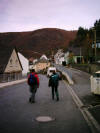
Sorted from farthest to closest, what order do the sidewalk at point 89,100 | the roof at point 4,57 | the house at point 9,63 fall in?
the roof at point 4,57 → the house at point 9,63 → the sidewalk at point 89,100

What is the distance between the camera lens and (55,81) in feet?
35.2

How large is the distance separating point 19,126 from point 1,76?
23.4 meters

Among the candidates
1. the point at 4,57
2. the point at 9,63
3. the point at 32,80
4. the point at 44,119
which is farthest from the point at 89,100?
the point at 4,57

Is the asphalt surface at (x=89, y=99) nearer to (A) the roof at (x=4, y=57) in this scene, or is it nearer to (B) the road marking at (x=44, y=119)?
(B) the road marking at (x=44, y=119)

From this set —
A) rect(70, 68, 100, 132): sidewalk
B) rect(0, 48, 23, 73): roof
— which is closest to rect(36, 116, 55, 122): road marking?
rect(70, 68, 100, 132): sidewalk

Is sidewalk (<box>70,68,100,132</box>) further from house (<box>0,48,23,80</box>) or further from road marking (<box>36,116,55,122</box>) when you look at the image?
house (<box>0,48,23,80</box>)

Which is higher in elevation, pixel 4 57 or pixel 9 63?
pixel 4 57

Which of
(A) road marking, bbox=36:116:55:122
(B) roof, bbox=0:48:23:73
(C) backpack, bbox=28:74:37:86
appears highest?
(B) roof, bbox=0:48:23:73

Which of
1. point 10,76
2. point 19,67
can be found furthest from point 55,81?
point 19,67

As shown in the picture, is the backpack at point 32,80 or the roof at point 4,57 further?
the roof at point 4,57

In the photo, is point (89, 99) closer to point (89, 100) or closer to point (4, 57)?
point (89, 100)

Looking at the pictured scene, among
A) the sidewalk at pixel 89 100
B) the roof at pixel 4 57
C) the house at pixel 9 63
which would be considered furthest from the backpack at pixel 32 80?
the roof at pixel 4 57

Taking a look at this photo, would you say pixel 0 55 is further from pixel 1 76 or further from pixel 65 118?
pixel 65 118

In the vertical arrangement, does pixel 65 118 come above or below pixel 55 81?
below
